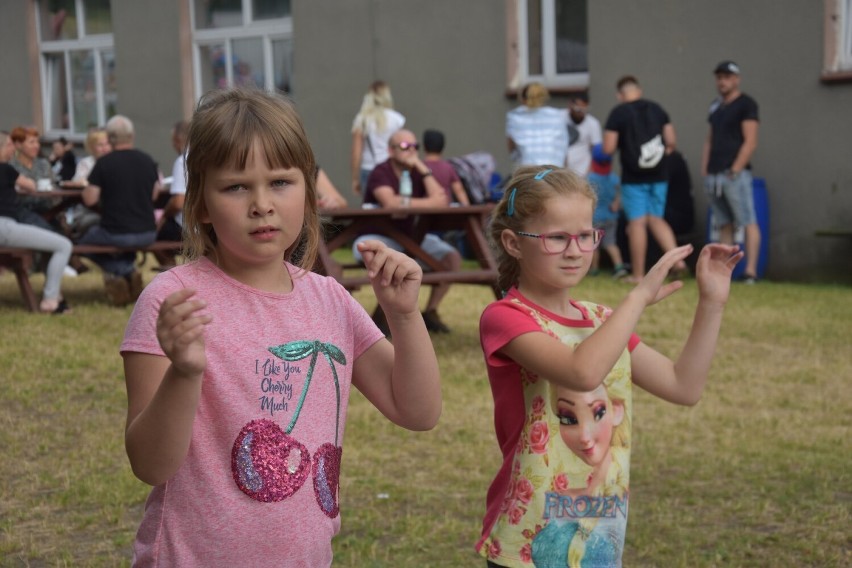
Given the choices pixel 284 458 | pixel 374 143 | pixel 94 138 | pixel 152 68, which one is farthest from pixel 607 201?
pixel 284 458

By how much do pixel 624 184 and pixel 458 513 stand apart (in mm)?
7864

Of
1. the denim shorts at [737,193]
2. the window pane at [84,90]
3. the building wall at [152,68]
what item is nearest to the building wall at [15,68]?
the window pane at [84,90]

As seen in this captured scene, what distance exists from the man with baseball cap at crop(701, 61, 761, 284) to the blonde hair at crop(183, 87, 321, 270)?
32.6 feet

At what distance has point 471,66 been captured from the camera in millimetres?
15312

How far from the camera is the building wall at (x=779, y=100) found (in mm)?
12289

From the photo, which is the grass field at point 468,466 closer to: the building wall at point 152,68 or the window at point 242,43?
the window at point 242,43

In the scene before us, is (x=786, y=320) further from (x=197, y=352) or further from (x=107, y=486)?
(x=197, y=352)

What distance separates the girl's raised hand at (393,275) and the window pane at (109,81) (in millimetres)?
19100

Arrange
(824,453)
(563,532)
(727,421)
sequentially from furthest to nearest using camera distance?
(727,421), (824,453), (563,532)

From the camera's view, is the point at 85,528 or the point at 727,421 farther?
the point at 727,421

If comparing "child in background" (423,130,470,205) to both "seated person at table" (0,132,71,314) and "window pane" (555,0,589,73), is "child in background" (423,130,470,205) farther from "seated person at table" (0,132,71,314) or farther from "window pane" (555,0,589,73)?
"window pane" (555,0,589,73)

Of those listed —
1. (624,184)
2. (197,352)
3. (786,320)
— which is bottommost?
(786,320)

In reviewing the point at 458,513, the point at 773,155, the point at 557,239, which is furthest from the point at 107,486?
the point at 773,155

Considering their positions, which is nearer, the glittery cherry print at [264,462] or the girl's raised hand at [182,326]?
the girl's raised hand at [182,326]
